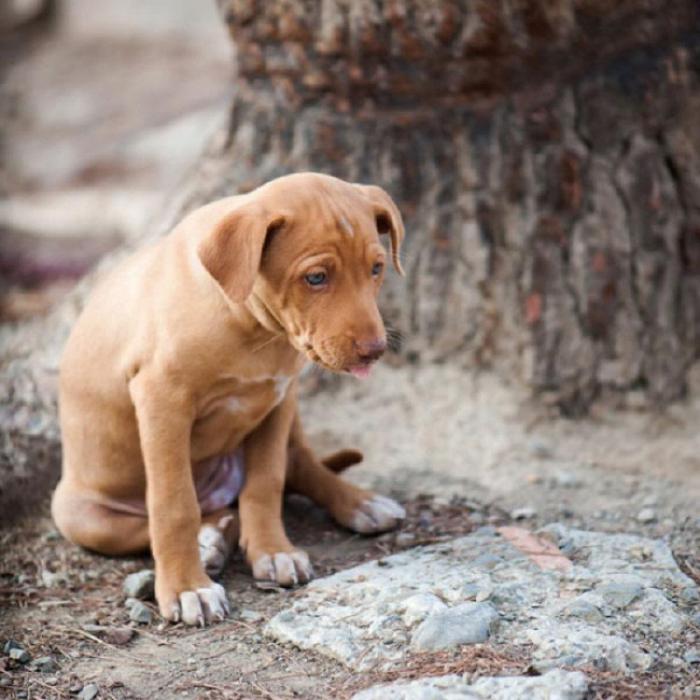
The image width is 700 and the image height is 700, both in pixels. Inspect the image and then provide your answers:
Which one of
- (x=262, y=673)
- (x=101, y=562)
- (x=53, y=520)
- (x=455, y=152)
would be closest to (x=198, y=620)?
(x=262, y=673)

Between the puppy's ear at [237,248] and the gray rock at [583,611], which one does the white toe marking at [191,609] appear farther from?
the gray rock at [583,611]

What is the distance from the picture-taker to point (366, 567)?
430 cm

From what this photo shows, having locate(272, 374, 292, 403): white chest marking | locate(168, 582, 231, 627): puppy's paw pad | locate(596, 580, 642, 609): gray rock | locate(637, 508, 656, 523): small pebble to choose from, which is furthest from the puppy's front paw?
locate(637, 508, 656, 523): small pebble

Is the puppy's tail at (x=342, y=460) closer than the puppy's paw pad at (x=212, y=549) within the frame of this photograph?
No

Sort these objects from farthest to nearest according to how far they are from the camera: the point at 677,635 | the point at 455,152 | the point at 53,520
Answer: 1. the point at 455,152
2. the point at 53,520
3. the point at 677,635

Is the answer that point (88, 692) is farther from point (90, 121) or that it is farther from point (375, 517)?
point (90, 121)

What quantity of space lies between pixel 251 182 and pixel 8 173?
6.00 meters

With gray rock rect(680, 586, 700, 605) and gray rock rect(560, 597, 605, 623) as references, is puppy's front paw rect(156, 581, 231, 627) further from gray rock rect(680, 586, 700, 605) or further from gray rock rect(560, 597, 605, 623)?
gray rock rect(680, 586, 700, 605)

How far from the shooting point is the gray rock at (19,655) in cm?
386

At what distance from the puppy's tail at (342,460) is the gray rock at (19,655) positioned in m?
1.54

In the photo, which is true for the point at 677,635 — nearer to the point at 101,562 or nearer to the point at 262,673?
the point at 262,673

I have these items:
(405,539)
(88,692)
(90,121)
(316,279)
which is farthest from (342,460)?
(90,121)

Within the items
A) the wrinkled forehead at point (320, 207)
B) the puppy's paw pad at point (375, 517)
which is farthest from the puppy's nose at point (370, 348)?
the puppy's paw pad at point (375, 517)

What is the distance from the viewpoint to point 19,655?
3877 millimetres
